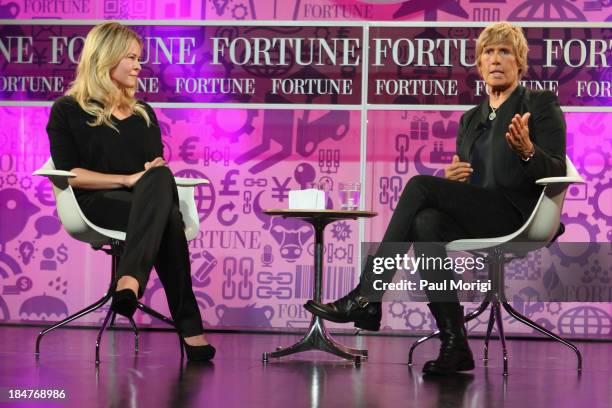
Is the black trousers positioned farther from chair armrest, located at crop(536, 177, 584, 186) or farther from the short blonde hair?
the short blonde hair

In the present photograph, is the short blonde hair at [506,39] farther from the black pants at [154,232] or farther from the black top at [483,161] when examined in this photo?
the black pants at [154,232]

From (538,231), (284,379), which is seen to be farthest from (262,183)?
(284,379)

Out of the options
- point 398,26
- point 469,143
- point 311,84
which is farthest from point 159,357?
point 398,26

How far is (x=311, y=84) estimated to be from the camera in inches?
206

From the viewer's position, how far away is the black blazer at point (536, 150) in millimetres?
3436

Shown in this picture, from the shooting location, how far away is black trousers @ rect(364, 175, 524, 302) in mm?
3312

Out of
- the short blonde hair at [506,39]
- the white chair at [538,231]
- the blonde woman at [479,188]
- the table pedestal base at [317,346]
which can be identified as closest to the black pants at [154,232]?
the table pedestal base at [317,346]

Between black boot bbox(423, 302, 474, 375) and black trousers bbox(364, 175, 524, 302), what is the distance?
0.14 feet

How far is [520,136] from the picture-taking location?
10.8 ft

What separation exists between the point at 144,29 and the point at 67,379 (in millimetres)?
2808

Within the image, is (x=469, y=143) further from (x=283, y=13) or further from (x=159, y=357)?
(x=283, y=13)

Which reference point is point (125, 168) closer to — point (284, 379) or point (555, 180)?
point (284, 379)

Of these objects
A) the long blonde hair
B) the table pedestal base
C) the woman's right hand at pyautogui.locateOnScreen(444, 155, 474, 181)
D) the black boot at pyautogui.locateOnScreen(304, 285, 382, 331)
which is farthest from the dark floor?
the long blonde hair

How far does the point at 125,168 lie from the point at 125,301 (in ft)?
3.00
